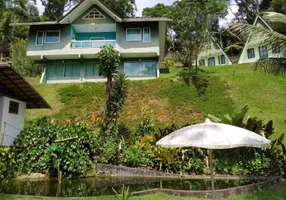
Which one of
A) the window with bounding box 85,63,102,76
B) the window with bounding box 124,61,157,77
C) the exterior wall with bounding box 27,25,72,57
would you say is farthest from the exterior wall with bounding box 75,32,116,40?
the window with bounding box 124,61,157,77

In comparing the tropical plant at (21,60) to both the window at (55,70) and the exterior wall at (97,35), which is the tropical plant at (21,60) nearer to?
the window at (55,70)

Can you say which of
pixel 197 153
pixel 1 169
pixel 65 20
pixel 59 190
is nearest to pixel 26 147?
pixel 1 169

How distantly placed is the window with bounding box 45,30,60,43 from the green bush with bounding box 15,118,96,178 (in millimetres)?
16385

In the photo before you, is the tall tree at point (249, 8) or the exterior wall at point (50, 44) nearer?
the exterior wall at point (50, 44)

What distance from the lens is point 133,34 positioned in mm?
26359

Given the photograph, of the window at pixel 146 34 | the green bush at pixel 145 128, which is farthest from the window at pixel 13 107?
the window at pixel 146 34

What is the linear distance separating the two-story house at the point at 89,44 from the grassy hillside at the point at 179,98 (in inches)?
115

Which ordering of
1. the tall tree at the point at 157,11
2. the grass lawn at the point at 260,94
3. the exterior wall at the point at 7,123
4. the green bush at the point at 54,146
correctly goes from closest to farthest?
the green bush at the point at 54,146 → the exterior wall at the point at 7,123 → the grass lawn at the point at 260,94 → the tall tree at the point at 157,11

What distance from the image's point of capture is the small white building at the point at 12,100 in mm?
11656

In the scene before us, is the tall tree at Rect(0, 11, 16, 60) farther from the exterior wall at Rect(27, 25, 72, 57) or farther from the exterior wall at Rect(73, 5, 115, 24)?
the exterior wall at Rect(73, 5, 115, 24)

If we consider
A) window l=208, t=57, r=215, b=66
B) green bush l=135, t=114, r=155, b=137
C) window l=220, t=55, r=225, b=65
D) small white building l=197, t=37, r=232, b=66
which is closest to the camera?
green bush l=135, t=114, r=155, b=137

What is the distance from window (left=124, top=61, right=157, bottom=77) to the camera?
26297 millimetres

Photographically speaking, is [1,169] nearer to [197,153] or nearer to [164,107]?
[197,153]

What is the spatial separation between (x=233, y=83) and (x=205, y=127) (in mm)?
19422
